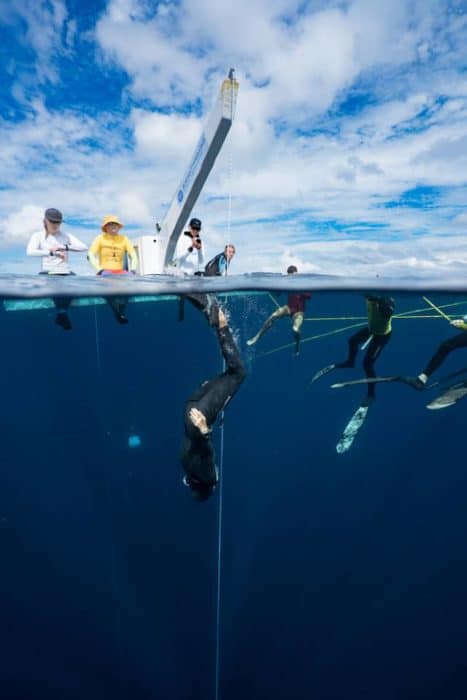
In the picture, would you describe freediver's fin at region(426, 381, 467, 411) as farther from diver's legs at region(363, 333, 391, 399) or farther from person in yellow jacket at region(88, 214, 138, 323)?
person in yellow jacket at region(88, 214, 138, 323)

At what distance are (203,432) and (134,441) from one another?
12780mm

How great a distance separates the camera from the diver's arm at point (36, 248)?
670 centimetres

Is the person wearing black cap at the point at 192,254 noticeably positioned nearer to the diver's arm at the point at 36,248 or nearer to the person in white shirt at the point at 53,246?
the person in white shirt at the point at 53,246

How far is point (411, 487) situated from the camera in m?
13.6

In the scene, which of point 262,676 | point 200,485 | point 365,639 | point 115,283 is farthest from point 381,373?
point 200,485

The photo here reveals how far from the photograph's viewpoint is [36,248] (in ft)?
22.2

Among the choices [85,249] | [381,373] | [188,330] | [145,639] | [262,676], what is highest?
[85,249]

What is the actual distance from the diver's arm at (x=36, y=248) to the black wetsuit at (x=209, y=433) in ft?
13.0

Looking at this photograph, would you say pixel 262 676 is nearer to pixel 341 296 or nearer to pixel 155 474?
pixel 155 474

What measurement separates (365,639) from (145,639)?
5.56 m

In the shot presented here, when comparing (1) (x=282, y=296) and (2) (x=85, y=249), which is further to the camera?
(1) (x=282, y=296)

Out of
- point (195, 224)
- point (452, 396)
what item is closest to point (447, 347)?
point (452, 396)

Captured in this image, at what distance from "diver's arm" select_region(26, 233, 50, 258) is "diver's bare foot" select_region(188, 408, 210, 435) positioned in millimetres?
4218

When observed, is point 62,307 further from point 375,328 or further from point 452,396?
point 452,396
